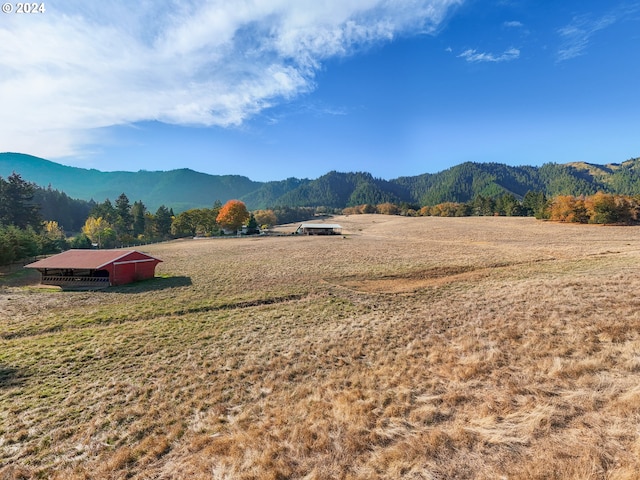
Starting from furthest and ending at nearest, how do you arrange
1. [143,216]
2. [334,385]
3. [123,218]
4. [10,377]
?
1. [143,216]
2. [123,218]
3. [10,377]
4. [334,385]

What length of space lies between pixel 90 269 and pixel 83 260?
1956 mm

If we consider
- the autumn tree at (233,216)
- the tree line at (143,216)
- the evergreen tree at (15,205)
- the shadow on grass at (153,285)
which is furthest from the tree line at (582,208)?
the evergreen tree at (15,205)

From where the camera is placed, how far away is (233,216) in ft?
318

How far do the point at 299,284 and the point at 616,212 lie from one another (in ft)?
303

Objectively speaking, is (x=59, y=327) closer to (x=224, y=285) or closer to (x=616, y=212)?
(x=224, y=285)

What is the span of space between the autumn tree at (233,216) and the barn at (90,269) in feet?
208

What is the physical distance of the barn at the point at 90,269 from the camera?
1214 inches

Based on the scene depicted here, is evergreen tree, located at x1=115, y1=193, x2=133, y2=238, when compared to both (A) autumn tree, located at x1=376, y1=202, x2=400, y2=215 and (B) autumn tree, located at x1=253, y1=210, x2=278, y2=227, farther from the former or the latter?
(A) autumn tree, located at x1=376, y1=202, x2=400, y2=215

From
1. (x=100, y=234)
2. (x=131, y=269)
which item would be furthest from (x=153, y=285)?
(x=100, y=234)

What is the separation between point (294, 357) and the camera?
13398 millimetres

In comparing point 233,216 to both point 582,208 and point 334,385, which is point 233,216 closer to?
point 334,385

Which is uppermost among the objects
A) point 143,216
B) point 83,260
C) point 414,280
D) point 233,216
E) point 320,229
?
point 143,216

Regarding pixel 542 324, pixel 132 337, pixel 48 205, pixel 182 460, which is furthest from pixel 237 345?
pixel 48 205

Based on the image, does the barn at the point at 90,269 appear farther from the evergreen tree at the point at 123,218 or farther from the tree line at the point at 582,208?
the tree line at the point at 582,208
